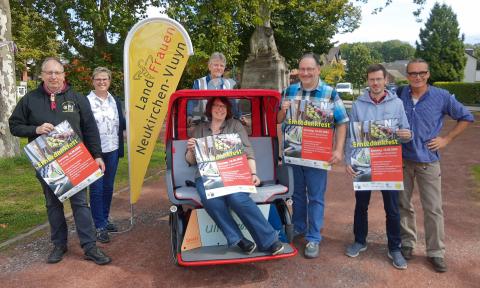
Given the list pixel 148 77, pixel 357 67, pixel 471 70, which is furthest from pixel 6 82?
pixel 471 70

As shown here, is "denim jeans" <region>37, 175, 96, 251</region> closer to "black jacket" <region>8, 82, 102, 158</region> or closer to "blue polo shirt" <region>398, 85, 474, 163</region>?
"black jacket" <region>8, 82, 102, 158</region>

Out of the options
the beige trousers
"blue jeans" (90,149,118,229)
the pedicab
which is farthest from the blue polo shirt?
"blue jeans" (90,149,118,229)

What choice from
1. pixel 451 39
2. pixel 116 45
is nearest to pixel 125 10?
pixel 116 45

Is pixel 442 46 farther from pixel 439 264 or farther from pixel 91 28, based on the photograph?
pixel 439 264

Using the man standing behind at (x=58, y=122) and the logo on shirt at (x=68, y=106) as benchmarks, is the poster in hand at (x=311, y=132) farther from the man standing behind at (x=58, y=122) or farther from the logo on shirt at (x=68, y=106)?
the logo on shirt at (x=68, y=106)

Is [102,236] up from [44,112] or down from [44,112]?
down

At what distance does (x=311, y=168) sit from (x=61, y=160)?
245cm

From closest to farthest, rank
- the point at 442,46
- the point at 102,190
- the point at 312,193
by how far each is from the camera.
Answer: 1. the point at 312,193
2. the point at 102,190
3. the point at 442,46

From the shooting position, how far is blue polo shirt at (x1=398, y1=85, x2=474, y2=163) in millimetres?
3764

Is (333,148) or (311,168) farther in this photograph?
(333,148)

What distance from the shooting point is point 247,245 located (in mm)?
3639

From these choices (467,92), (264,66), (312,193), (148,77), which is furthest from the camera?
(467,92)

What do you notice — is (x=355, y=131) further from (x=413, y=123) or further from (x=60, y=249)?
(x=60, y=249)

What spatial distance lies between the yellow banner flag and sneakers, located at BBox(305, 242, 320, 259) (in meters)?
2.34
